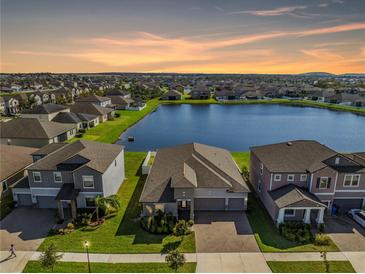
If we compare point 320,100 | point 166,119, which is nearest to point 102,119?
point 166,119

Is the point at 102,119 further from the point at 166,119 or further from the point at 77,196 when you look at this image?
the point at 77,196

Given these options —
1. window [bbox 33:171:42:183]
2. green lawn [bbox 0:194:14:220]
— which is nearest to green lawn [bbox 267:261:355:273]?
window [bbox 33:171:42:183]

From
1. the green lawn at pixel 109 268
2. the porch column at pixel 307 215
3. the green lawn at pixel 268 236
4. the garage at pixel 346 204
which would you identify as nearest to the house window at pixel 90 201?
the green lawn at pixel 109 268

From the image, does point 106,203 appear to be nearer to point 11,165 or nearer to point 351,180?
point 11,165

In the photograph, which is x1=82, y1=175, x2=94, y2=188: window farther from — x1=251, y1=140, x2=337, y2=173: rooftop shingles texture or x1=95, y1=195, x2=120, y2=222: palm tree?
x1=251, y1=140, x2=337, y2=173: rooftop shingles texture

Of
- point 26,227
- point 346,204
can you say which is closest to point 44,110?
point 26,227
